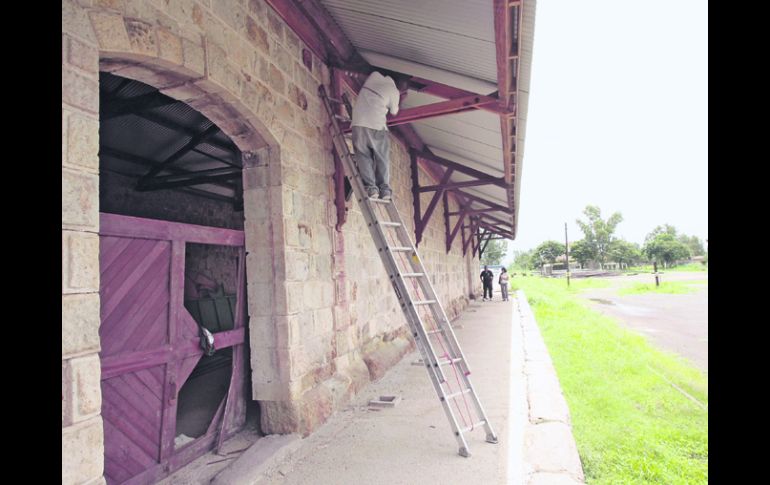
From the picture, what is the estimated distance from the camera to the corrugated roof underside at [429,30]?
300 cm

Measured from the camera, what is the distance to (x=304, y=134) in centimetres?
356

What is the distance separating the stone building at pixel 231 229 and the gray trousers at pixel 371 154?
0.41 meters

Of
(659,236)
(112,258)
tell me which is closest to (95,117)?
(112,258)

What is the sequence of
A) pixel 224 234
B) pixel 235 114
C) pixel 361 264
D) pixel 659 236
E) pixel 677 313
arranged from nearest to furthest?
pixel 235 114 → pixel 224 234 → pixel 361 264 → pixel 677 313 → pixel 659 236

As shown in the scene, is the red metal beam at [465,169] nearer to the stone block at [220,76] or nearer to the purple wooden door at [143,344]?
the stone block at [220,76]

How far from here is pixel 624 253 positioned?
62250 mm

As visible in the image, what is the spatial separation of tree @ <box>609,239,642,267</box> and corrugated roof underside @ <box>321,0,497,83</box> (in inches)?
2549

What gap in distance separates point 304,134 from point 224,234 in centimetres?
106

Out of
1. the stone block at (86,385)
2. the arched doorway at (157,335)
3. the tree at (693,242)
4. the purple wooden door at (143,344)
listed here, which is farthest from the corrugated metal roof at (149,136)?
the tree at (693,242)

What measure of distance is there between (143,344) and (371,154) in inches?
85.7

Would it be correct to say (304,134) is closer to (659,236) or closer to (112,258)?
(112,258)

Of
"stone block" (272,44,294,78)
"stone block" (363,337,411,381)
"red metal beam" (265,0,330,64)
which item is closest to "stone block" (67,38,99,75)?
"stone block" (272,44,294,78)
